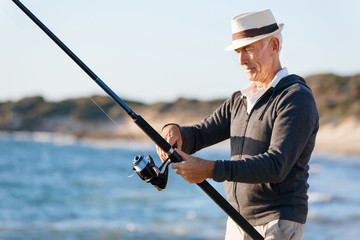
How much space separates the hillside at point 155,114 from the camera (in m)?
33.1

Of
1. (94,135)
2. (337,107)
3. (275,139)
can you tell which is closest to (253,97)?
(275,139)

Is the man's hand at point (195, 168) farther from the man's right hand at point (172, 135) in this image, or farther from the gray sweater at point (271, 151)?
the man's right hand at point (172, 135)

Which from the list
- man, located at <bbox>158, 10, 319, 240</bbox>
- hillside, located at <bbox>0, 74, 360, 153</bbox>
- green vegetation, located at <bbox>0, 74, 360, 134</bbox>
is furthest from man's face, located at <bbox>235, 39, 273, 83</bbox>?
green vegetation, located at <bbox>0, 74, 360, 134</bbox>

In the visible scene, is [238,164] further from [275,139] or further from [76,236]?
[76,236]

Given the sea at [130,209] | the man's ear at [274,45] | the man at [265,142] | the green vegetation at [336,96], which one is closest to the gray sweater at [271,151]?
the man at [265,142]

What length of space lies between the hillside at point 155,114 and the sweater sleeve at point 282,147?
26.8 meters

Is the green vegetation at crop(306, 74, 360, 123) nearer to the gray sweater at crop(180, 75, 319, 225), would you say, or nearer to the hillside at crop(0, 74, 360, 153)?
the hillside at crop(0, 74, 360, 153)

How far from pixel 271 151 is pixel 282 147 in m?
0.04

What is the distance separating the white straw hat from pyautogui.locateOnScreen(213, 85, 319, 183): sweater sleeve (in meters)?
0.25

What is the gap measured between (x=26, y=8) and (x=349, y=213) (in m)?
8.16

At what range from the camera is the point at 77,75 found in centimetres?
244

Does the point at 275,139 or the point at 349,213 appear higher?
the point at 275,139

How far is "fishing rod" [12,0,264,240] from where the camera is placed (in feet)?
6.44

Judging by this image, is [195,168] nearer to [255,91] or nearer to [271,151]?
[271,151]
